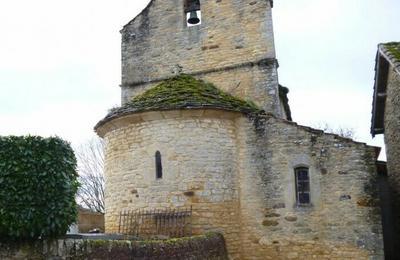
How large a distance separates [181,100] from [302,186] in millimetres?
3811

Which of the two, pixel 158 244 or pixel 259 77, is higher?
pixel 259 77

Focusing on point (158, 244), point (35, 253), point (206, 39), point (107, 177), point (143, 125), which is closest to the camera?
point (35, 253)

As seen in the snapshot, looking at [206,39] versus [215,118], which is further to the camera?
[206,39]

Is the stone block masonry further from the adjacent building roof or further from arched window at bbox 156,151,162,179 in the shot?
the adjacent building roof

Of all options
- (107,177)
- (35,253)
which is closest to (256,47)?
(107,177)

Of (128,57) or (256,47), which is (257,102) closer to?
(256,47)

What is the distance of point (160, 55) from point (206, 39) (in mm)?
1717

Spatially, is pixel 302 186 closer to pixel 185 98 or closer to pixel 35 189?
pixel 185 98

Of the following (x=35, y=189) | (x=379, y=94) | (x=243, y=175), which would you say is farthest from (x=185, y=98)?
(x=379, y=94)

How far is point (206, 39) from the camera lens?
1562 centimetres

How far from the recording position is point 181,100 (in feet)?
40.3

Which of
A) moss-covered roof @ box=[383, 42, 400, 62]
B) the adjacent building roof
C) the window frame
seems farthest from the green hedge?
moss-covered roof @ box=[383, 42, 400, 62]

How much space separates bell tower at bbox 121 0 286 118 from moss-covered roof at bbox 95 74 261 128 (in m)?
1.29

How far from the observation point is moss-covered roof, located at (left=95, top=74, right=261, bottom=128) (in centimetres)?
1208
